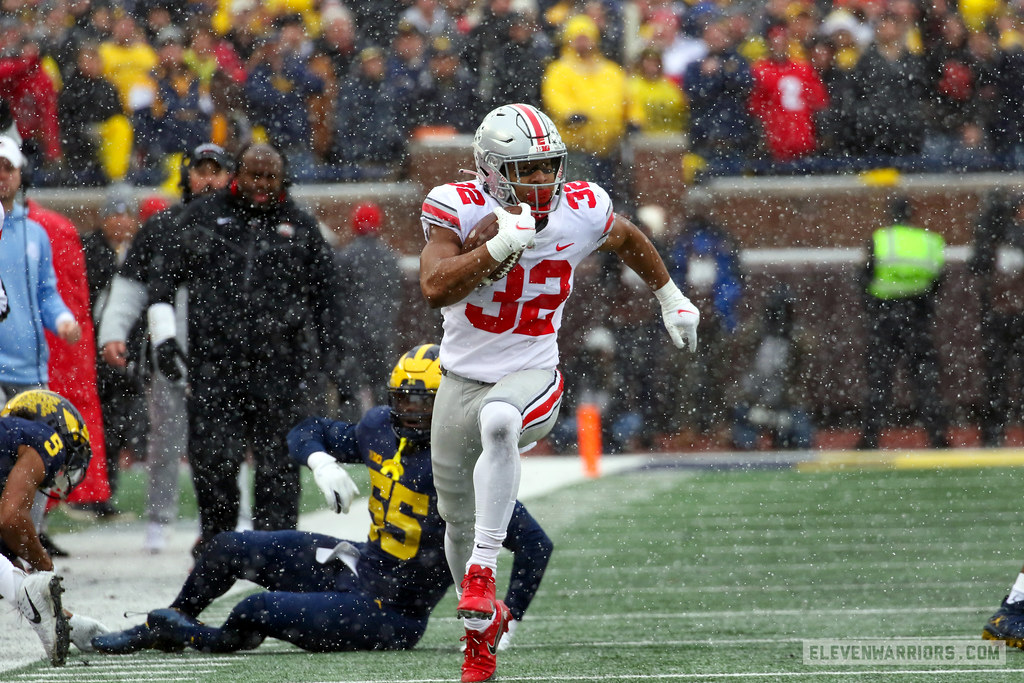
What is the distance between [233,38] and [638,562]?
6.83 metres

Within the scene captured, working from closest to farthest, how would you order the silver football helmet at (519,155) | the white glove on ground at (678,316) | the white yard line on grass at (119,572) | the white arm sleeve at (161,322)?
the silver football helmet at (519,155) < the white glove on ground at (678,316) < the white yard line on grass at (119,572) < the white arm sleeve at (161,322)

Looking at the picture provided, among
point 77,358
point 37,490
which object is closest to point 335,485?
point 37,490

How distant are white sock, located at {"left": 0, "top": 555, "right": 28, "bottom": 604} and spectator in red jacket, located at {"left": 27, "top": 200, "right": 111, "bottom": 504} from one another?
227cm

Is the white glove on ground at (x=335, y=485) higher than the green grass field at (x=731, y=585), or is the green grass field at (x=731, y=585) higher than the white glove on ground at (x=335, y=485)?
the white glove on ground at (x=335, y=485)

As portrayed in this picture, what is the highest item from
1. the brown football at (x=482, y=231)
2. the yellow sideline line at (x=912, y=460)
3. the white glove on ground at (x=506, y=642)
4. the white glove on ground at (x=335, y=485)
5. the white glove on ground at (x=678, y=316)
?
the brown football at (x=482, y=231)

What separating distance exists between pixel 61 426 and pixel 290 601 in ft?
3.05

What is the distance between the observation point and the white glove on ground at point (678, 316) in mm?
4656

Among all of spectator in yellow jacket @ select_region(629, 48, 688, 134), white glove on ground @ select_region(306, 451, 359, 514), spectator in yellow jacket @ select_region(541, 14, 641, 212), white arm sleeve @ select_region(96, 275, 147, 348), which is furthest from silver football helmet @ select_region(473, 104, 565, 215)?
spectator in yellow jacket @ select_region(629, 48, 688, 134)

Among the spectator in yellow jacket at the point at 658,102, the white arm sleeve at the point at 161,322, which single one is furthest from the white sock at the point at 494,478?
the spectator in yellow jacket at the point at 658,102

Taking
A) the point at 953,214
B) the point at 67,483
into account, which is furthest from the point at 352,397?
the point at 953,214

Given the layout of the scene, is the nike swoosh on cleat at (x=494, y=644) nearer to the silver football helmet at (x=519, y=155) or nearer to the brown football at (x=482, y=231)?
the brown football at (x=482, y=231)

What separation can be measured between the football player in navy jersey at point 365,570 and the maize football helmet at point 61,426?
0.53 meters

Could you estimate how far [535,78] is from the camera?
11930mm

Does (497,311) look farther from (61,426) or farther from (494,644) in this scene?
(61,426)
